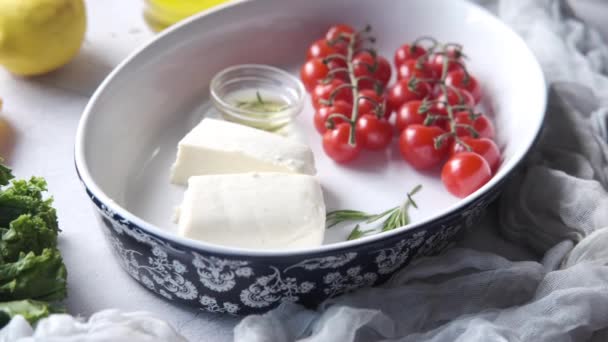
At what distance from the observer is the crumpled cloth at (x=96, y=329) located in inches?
43.6

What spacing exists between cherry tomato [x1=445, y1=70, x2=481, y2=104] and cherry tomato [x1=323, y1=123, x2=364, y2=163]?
321 mm

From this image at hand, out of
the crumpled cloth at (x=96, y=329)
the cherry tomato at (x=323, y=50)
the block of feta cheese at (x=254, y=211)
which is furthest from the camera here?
the cherry tomato at (x=323, y=50)

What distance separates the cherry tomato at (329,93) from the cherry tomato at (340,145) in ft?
0.44

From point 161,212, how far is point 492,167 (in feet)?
2.39

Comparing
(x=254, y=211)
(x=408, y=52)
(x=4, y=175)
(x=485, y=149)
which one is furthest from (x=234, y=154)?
(x=408, y=52)

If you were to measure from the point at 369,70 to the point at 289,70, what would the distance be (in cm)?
25

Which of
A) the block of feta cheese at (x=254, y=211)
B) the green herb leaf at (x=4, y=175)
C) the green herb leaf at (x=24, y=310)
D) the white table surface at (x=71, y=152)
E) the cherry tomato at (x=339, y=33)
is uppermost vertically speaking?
the green herb leaf at (x=4, y=175)

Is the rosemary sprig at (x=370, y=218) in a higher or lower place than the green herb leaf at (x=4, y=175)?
lower

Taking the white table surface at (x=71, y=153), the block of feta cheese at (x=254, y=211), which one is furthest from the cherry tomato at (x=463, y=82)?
the white table surface at (x=71, y=153)

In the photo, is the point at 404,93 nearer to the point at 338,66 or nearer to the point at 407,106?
the point at 407,106

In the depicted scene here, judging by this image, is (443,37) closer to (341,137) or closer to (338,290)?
(341,137)

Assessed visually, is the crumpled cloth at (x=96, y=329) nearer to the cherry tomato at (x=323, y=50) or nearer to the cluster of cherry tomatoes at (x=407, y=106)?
the cluster of cherry tomatoes at (x=407, y=106)

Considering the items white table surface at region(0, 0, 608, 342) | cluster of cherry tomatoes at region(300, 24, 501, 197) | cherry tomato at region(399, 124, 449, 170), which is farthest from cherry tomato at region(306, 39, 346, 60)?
white table surface at region(0, 0, 608, 342)

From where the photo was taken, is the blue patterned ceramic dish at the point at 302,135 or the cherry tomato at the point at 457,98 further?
the cherry tomato at the point at 457,98
